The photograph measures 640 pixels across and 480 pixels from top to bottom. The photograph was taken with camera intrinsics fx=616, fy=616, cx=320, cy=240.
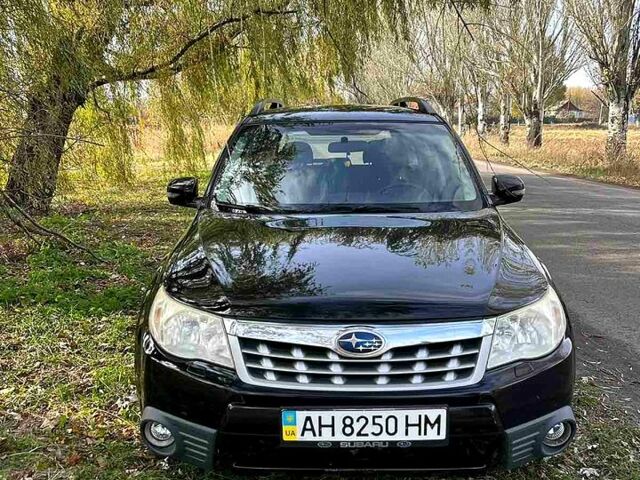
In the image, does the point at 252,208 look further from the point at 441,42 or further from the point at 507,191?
the point at 441,42

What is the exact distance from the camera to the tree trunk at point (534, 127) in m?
26.2

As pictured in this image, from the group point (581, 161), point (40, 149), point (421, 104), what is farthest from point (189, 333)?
point (581, 161)

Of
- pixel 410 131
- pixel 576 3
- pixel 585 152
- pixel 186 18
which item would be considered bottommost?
pixel 585 152

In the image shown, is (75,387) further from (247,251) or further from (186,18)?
(186,18)

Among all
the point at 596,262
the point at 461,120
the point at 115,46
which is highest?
the point at 115,46

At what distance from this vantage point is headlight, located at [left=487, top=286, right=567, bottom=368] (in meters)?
2.15

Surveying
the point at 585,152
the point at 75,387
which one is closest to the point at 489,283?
the point at 75,387

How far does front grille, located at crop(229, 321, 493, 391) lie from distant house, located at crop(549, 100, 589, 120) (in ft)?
257

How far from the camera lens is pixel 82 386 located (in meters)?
3.36

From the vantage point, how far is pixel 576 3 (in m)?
16.5

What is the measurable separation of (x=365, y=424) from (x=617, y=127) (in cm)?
1784

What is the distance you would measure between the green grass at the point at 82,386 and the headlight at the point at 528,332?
0.60m

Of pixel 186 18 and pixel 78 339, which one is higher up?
pixel 186 18

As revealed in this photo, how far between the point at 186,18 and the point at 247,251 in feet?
12.7
